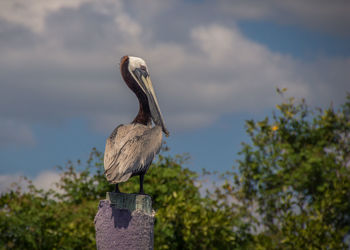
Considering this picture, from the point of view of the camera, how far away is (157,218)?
13898mm

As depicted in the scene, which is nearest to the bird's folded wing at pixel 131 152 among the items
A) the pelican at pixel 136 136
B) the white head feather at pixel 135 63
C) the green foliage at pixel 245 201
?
the pelican at pixel 136 136

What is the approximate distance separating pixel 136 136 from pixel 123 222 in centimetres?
112

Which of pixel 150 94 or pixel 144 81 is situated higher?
pixel 144 81

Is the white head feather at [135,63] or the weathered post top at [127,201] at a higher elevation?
the white head feather at [135,63]

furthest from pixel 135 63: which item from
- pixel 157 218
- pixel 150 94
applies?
pixel 157 218

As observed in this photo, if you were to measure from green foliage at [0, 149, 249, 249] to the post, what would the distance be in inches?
258

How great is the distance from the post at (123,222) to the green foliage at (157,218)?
6551mm

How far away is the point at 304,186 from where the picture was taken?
622 inches

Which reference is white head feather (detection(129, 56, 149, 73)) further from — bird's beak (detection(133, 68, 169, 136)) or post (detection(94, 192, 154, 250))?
post (detection(94, 192, 154, 250))

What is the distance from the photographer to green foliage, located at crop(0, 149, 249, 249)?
45.5 ft

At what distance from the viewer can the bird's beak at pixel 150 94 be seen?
7816 mm

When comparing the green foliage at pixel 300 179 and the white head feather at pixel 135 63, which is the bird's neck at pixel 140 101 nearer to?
the white head feather at pixel 135 63

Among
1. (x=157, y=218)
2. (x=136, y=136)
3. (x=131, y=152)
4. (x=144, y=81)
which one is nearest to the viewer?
(x=131, y=152)

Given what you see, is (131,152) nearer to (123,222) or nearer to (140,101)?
(123,222)
